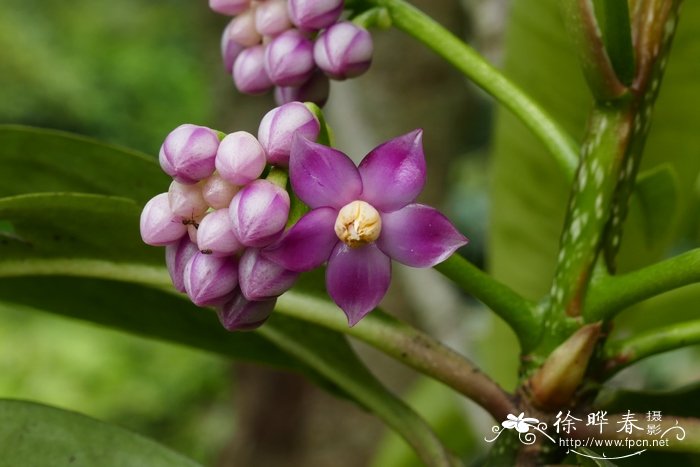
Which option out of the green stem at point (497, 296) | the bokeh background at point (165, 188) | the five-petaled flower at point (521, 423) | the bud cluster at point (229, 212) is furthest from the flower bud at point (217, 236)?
the bokeh background at point (165, 188)

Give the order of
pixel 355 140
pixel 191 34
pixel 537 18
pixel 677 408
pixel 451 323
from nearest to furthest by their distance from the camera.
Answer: pixel 677 408
pixel 537 18
pixel 451 323
pixel 355 140
pixel 191 34

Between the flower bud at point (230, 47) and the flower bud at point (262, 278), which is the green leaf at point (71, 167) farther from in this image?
the flower bud at point (262, 278)

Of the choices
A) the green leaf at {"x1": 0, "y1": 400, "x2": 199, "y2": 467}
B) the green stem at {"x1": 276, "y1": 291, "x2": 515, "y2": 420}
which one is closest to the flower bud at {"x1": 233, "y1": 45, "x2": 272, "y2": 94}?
the green stem at {"x1": 276, "y1": 291, "x2": 515, "y2": 420}

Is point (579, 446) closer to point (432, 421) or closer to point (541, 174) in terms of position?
point (541, 174)

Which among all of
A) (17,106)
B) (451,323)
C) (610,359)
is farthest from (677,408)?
(17,106)

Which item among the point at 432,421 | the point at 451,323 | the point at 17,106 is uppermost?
the point at 17,106

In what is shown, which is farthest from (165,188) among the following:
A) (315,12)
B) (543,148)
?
(543,148)

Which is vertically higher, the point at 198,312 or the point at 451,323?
the point at 451,323
